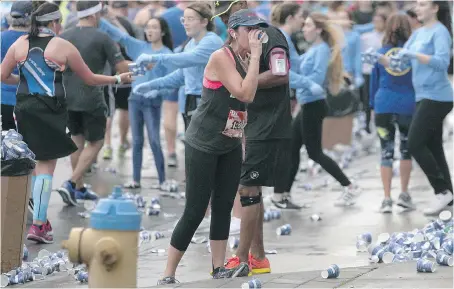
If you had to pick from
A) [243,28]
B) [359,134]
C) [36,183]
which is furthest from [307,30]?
[359,134]

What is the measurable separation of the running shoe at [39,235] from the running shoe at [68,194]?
2043mm

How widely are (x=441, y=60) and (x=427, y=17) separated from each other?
49 centimetres

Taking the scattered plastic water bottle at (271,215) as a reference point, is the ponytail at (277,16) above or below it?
above

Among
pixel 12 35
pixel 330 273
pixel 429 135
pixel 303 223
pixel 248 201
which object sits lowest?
pixel 303 223

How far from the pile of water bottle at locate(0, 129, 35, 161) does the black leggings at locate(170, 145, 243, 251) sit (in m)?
1.35

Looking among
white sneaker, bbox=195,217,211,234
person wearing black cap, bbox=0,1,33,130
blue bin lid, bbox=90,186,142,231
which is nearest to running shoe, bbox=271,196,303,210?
white sneaker, bbox=195,217,211,234

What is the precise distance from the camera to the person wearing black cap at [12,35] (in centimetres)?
1082

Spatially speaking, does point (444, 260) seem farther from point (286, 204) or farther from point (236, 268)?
point (286, 204)

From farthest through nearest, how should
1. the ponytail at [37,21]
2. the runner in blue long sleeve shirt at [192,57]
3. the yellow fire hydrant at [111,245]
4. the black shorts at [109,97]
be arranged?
the black shorts at [109,97]
the runner in blue long sleeve shirt at [192,57]
the ponytail at [37,21]
the yellow fire hydrant at [111,245]

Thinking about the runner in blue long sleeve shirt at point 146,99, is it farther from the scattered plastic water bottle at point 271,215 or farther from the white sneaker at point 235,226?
the white sneaker at point 235,226

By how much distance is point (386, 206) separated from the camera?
12219mm

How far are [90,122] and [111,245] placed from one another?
659cm

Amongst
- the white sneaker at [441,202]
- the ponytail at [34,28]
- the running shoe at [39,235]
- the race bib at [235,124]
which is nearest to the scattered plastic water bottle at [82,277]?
the race bib at [235,124]

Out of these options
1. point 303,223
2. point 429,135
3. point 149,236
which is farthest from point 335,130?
point 149,236
